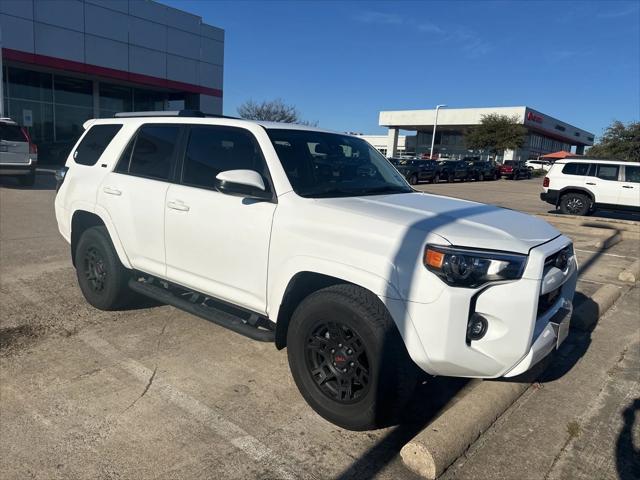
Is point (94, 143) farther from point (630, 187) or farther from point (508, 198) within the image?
point (508, 198)

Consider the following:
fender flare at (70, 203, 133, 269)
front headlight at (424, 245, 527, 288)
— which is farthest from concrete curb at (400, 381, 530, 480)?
fender flare at (70, 203, 133, 269)

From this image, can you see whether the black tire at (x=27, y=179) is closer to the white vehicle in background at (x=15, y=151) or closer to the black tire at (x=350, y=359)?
the white vehicle in background at (x=15, y=151)

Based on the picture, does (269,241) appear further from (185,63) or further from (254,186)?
(185,63)

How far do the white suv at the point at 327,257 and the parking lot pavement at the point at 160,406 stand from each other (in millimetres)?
281

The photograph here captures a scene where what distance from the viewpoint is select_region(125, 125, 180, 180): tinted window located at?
4.32 meters

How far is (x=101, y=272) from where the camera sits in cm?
493

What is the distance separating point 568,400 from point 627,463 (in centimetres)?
A: 76

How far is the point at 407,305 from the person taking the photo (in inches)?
109

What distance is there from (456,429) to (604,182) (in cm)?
1471

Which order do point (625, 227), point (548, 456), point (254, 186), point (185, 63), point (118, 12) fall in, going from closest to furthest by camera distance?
point (548, 456), point (254, 186), point (625, 227), point (118, 12), point (185, 63)

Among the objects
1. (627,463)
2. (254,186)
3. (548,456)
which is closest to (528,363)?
(548,456)

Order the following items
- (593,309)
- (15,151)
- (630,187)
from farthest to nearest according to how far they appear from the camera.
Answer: (630,187)
(15,151)
(593,309)

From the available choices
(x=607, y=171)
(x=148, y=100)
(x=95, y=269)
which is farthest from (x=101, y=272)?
(x=148, y=100)

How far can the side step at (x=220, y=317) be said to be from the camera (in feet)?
11.5
